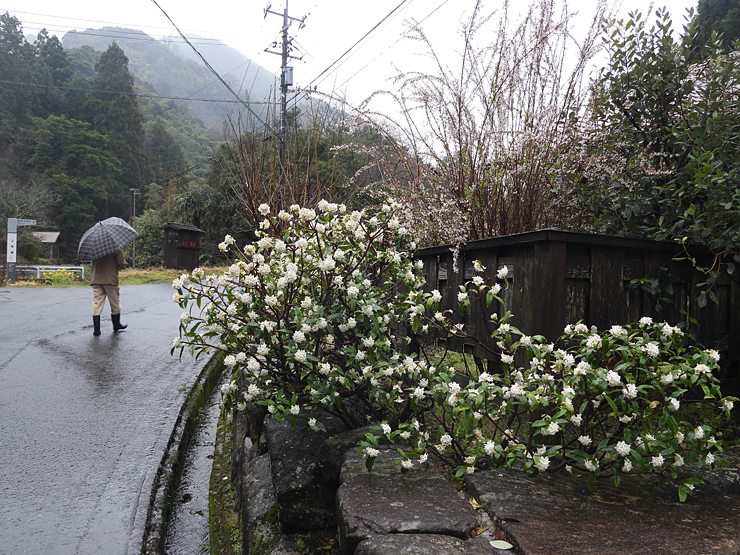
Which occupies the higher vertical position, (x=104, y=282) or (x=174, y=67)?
(x=174, y=67)

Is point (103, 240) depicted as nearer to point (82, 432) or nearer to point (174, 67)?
point (82, 432)

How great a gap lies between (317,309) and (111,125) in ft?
154

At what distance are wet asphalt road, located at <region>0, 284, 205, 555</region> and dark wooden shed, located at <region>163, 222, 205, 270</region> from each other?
17.2 metres

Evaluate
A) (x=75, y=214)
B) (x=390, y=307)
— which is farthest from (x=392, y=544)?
(x=75, y=214)

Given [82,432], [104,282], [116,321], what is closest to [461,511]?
[82,432]

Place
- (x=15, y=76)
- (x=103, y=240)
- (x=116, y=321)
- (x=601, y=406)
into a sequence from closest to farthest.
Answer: (x=601, y=406) → (x=103, y=240) → (x=116, y=321) → (x=15, y=76)

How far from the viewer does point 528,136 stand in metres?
2.96

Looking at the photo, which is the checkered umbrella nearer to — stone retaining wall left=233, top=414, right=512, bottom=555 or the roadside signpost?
stone retaining wall left=233, top=414, right=512, bottom=555

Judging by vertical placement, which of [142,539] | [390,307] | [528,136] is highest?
[528,136]

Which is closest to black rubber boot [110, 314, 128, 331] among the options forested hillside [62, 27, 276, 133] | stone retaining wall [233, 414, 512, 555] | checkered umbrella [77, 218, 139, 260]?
checkered umbrella [77, 218, 139, 260]

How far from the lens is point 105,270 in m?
7.21

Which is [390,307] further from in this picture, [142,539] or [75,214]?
[75,214]

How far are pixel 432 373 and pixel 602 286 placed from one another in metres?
1.00

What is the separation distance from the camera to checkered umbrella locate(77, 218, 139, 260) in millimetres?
6840
